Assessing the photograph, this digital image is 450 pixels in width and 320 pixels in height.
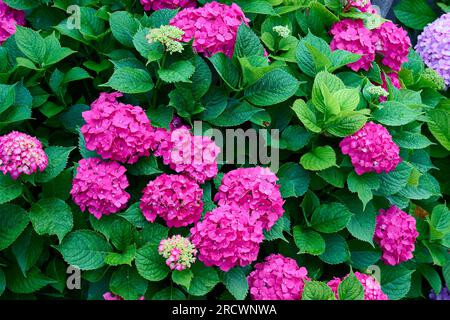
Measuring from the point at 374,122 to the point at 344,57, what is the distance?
1.19 ft

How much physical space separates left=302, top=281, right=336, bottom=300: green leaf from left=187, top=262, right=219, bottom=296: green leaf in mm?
369

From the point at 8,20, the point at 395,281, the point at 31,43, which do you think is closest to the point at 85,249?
the point at 31,43

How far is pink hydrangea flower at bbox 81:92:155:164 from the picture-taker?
2.45 m

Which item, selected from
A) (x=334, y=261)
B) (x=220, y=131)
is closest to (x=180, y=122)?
(x=220, y=131)

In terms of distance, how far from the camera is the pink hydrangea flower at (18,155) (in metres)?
2.29

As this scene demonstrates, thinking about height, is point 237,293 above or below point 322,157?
below

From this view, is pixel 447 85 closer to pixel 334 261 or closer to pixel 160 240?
pixel 334 261

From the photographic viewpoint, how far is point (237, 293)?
246 cm

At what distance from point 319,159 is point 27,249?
131cm

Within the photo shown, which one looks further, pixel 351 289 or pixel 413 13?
pixel 413 13

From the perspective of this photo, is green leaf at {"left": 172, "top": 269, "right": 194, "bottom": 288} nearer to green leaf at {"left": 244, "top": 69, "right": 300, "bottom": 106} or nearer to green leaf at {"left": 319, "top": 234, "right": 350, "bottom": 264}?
green leaf at {"left": 319, "top": 234, "right": 350, "bottom": 264}

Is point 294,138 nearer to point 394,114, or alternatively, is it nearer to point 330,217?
point 330,217

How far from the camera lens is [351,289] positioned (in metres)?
2.45

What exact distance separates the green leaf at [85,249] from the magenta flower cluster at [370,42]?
1.57 m
